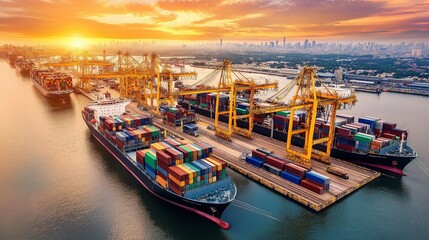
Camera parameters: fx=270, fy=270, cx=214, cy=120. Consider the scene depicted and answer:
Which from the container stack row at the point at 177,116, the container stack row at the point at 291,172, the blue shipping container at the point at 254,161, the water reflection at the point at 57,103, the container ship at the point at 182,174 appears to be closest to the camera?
the container ship at the point at 182,174

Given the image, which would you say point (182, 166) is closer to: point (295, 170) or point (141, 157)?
point (141, 157)

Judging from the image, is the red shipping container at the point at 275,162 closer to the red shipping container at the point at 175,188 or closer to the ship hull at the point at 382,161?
the ship hull at the point at 382,161

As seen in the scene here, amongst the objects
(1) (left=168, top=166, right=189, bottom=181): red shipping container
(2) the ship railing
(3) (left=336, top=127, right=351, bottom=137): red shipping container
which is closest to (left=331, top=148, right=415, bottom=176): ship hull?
(3) (left=336, top=127, right=351, bottom=137): red shipping container

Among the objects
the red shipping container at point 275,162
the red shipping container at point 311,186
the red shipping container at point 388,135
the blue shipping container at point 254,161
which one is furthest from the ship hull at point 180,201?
the red shipping container at point 388,135

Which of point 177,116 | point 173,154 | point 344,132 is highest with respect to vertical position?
point 344,132

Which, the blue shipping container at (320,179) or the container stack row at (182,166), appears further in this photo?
the blue shipping container at (320,179)

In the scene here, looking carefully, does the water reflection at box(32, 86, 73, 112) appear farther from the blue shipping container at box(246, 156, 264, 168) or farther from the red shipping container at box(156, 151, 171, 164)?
the blue shipping container at box(246, 156, 264, 168)

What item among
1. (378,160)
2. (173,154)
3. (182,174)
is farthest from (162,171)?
(378,160)
